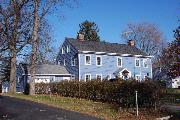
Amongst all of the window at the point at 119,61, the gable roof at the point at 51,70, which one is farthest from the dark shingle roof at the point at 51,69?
the window at the point at 119,61

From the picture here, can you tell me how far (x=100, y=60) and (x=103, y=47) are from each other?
389cm

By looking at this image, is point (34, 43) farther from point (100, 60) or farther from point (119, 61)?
point (119, 61)

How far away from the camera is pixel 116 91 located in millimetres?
24625

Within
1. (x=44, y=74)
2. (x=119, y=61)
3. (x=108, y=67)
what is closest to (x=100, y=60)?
(x=108, y=67)

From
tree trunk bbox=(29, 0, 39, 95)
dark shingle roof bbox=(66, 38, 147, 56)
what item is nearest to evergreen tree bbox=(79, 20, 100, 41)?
dark shingle roof bbox=(66, 38, 147, 56)

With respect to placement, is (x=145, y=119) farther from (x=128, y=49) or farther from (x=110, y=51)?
(x=128, y=49)

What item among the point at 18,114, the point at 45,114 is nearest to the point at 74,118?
the point at 45,114

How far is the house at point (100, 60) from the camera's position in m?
52.0

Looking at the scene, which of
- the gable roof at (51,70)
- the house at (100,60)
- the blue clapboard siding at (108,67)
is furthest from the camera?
the gable roof at (51,70)

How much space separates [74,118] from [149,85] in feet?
21.1

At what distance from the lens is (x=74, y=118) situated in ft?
51.2

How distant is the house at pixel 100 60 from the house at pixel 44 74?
138 cm

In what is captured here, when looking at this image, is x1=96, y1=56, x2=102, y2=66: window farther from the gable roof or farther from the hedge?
the hedge

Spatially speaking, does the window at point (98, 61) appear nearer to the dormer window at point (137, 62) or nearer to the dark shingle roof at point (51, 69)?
the dark shingle roof at point (51, 69)
